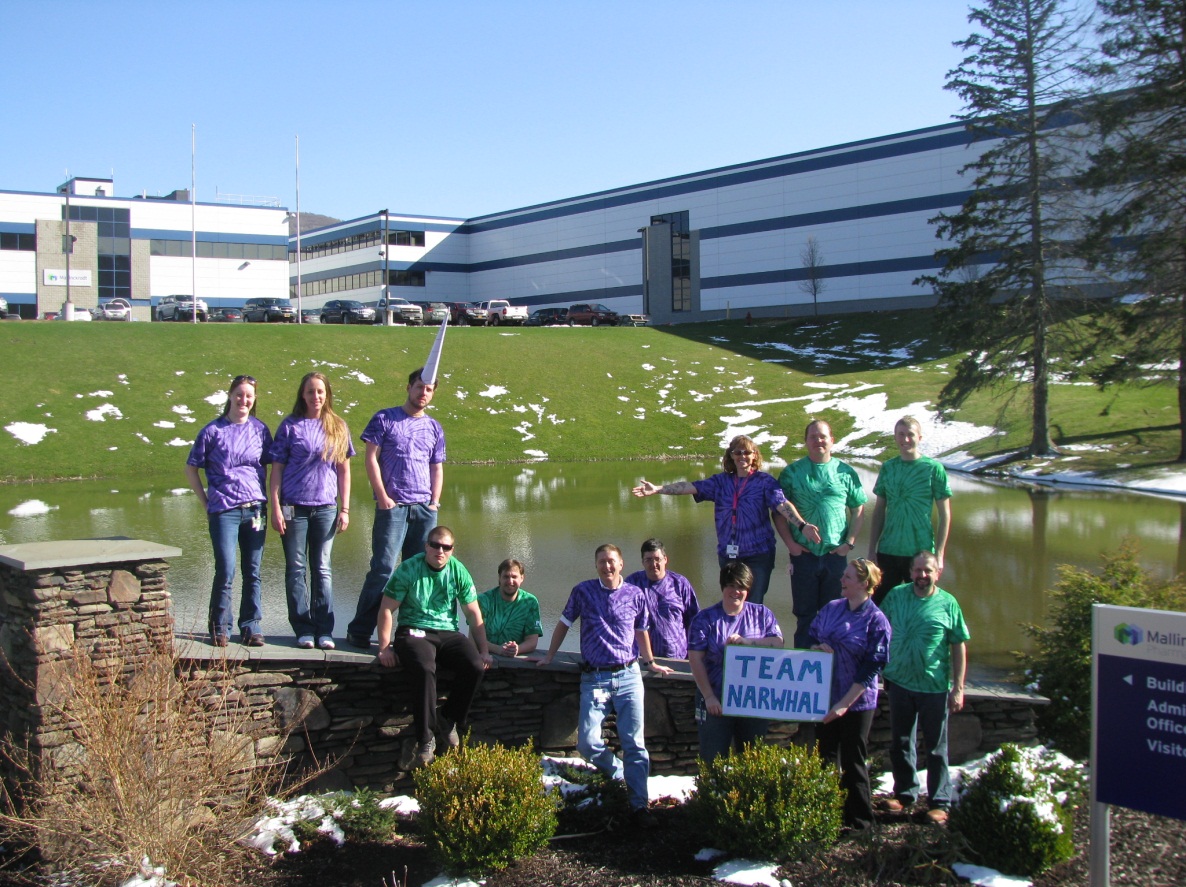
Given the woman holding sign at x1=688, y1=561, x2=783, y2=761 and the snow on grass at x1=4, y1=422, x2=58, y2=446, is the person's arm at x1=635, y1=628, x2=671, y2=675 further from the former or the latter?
the snow on grass at x1=4, y1=422, x2=58, y2=446

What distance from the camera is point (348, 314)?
164 ft

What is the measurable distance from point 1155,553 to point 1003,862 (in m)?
9.60

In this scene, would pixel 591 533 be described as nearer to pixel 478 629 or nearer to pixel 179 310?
pixel 478 629

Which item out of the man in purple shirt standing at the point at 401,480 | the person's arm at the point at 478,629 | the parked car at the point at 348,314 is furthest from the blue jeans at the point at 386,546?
the parked car at the point at 348,314

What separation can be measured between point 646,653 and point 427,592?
1506 millimetres

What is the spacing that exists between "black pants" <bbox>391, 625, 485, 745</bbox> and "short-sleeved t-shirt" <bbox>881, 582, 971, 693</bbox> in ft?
8.61

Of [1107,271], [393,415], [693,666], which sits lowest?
[693,666]

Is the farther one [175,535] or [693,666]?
[175,535]

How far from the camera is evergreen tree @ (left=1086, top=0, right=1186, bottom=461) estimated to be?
18.7 meters

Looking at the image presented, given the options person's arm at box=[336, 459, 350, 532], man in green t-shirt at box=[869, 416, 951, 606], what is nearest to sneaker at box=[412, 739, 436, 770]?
person's arm at box=[336, 459, 350, 532]

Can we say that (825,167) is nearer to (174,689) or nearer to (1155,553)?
(1155,553)

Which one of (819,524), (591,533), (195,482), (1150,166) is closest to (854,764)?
(819,524)

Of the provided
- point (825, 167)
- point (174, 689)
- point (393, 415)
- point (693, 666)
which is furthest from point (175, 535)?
point (825, 167)

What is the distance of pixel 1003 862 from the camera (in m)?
4.98
